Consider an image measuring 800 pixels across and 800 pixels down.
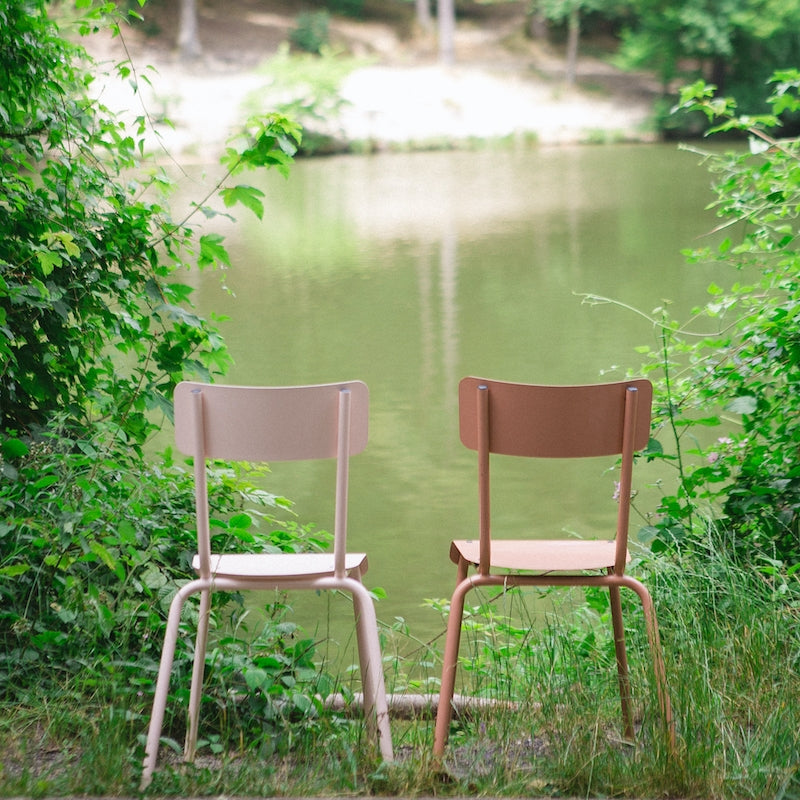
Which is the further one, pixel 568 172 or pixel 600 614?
pixel 568 172

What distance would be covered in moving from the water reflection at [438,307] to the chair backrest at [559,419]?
2.57 ft

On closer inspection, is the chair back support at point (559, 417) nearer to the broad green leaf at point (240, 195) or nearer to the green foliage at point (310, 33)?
the broad green leaf at point (240, 195)

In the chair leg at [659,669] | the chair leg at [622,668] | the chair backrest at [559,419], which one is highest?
the chair backrest at [559,419]

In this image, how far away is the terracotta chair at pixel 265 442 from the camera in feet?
5.24

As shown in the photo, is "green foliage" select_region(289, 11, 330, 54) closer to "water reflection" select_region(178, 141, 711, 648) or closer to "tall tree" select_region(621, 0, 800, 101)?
"tall tree" select_region(621, 0, 800, 101)

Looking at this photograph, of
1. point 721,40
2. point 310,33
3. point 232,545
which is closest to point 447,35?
point 310,33

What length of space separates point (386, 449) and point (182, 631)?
2.81m

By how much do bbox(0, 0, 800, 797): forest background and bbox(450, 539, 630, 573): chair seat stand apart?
186mm

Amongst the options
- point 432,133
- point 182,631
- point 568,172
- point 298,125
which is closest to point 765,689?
point 182,631

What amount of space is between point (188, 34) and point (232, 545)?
24706 millimetres

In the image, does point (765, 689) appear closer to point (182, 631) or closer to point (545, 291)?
point (182, 631)

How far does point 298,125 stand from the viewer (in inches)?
100

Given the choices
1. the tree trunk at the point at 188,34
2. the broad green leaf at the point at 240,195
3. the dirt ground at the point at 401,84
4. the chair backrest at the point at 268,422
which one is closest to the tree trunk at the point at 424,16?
the dirt ground at the point at 401,84

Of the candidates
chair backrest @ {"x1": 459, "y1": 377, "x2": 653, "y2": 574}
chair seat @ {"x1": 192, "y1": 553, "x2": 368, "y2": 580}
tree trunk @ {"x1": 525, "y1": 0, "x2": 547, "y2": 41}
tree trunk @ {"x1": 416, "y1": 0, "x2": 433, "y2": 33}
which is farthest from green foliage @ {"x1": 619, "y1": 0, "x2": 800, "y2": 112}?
chair seat @ {"x1": 192, "y1": 553, "x2": 368, "y2": 580}
